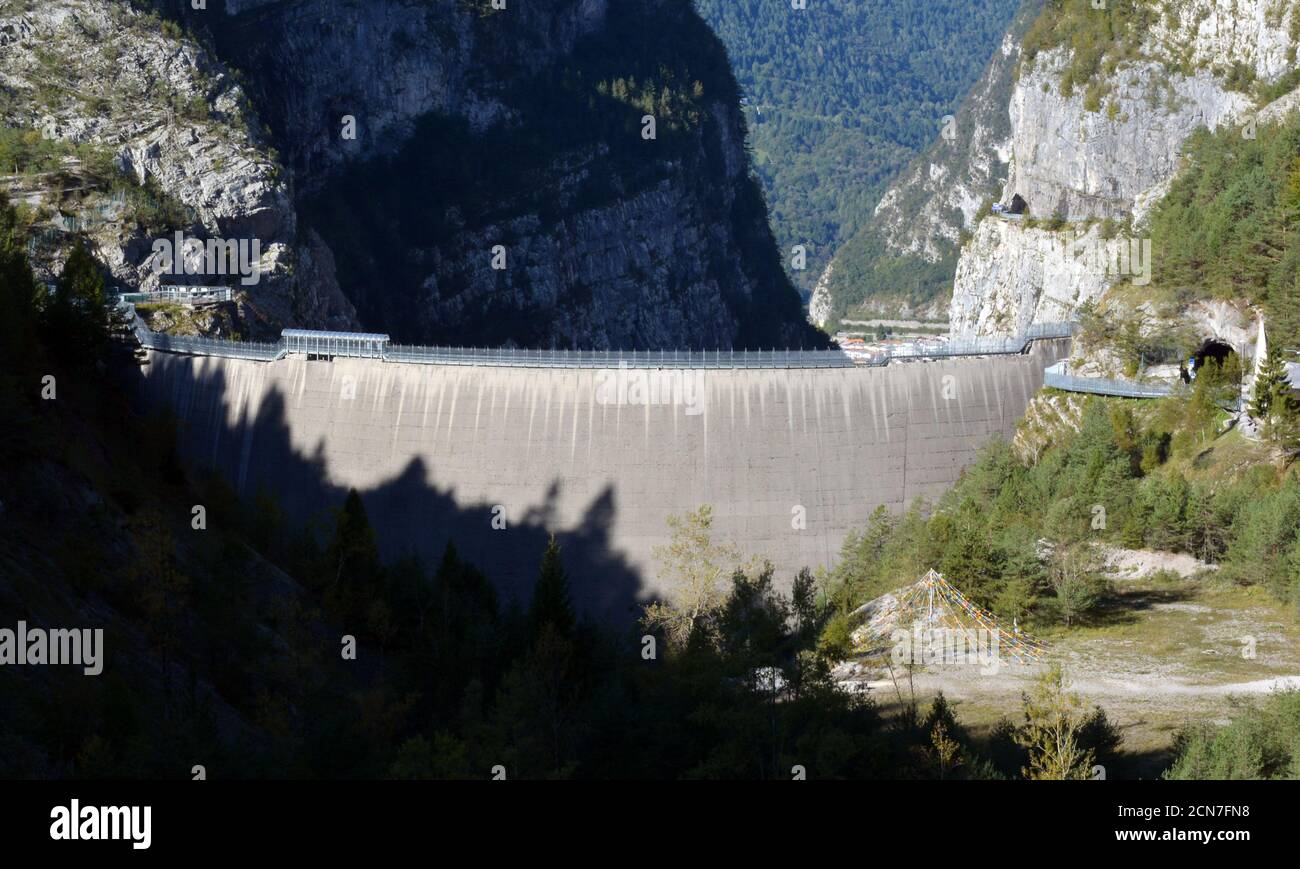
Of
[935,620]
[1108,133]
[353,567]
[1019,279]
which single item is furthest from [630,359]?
[1108,133]

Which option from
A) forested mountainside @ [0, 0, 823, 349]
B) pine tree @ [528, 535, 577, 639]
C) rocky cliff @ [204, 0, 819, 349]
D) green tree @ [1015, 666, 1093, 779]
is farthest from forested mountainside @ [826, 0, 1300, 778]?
forested mountainside @ [0, 0, 823, 349]

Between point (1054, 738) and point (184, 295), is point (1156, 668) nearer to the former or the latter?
point (1054, 738)

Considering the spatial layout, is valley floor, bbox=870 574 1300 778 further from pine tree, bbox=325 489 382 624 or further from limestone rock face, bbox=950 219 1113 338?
limestone rock face, bbox=950 219 1113 338

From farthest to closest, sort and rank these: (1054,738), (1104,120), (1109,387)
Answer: (1104,120) → (1109,387) → (1054,738)

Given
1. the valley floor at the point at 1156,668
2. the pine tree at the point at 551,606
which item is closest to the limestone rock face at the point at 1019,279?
the valley floor at the point at 1156,668

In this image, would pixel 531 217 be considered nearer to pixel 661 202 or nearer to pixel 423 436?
pixel 661 202
